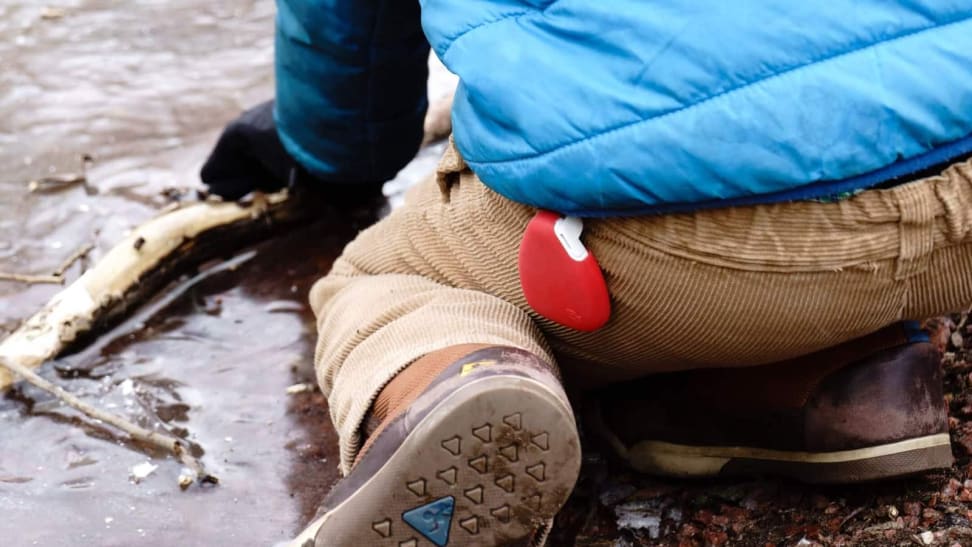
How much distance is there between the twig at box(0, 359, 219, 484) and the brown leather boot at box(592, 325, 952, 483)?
0.94 meters

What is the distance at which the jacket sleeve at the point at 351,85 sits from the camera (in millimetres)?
2244

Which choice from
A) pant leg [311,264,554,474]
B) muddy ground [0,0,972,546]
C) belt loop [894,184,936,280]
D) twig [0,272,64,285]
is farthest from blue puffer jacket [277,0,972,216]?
twig [0,272,64,285]

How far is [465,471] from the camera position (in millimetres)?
1344

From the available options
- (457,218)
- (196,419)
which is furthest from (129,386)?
(457,218)

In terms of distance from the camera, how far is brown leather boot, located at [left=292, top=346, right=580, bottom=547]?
1.33 metres

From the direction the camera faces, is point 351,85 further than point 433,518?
Yes

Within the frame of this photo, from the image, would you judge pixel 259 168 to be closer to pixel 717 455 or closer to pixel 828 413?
pixel 717 455

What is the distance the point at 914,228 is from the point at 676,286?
1.04 feet

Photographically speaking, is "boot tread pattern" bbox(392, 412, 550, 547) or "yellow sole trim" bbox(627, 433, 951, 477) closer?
"boot tread pattern" bbox(392, 412, 550, 547)

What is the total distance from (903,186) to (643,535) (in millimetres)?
806

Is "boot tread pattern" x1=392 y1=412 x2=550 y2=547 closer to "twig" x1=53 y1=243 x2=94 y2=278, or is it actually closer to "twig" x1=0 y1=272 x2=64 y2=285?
"twig" x1=0 y1=272 x2=64 y2=285

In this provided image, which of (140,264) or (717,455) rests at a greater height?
(717,455)

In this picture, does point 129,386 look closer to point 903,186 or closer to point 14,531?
point 14,531

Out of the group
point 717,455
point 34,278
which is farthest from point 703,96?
point 34,278
